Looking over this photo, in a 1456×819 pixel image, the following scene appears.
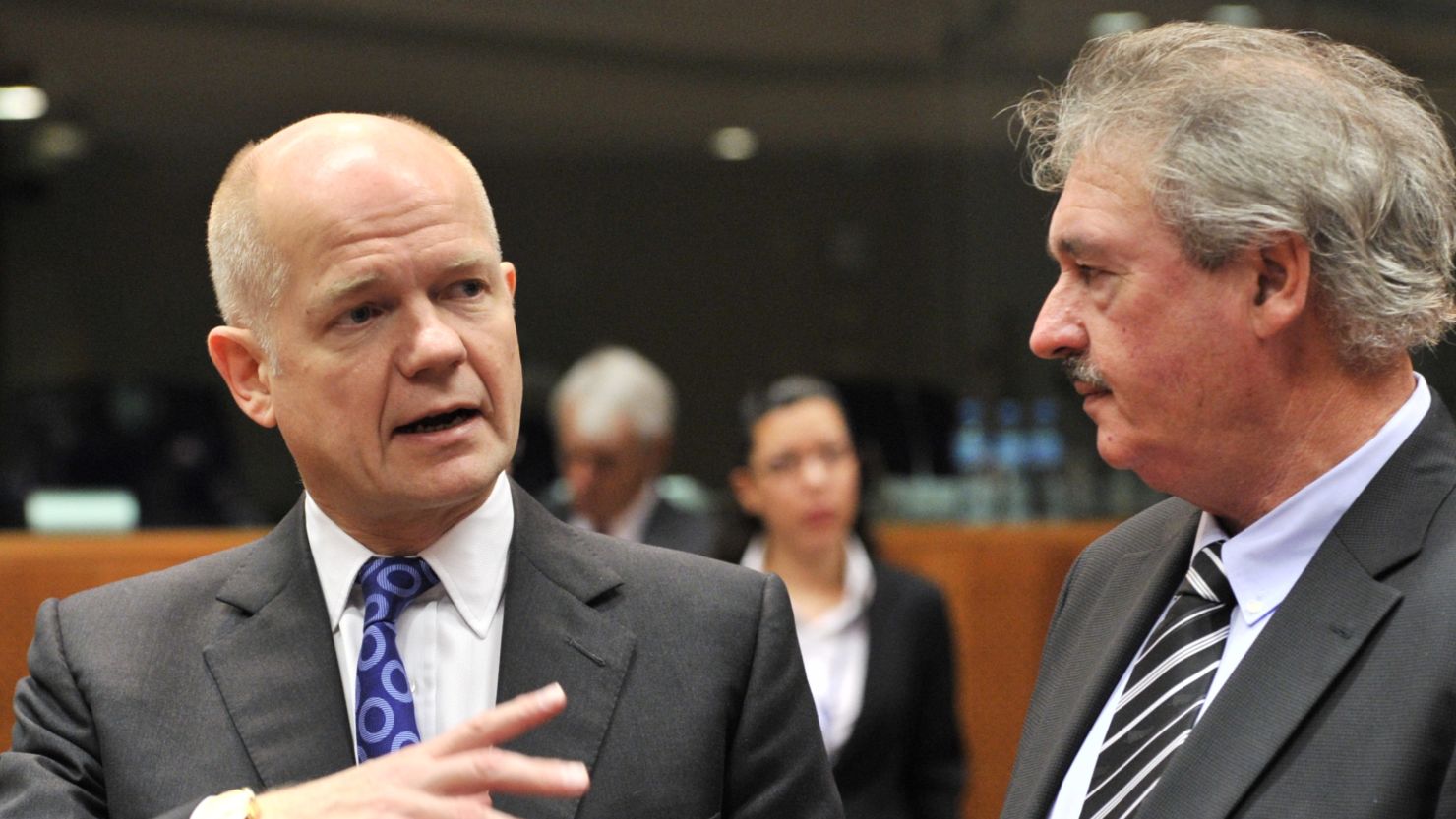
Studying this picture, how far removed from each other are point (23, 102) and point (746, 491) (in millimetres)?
3680

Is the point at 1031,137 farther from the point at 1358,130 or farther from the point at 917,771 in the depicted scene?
the point at 917,771

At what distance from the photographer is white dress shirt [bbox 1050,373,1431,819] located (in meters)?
1.64

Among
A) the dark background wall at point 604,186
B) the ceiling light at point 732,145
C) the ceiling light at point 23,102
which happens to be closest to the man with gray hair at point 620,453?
the dark background wall at point 604,186

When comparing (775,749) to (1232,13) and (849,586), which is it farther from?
(1232,13)

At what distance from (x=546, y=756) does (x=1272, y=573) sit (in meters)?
0.79

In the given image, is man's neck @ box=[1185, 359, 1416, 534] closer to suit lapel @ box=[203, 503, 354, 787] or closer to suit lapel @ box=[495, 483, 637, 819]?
suit lapel @ box=[495, 483, 637, 819]

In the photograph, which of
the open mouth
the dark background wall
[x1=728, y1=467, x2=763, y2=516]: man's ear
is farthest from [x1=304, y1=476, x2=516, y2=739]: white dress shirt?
the dark background wall

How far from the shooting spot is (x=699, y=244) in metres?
6.69

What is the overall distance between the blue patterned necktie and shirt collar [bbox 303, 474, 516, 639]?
0.02 metres

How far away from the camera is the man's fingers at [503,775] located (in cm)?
145

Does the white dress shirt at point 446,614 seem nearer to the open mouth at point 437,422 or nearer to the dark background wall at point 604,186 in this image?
the open mouth at point 437,422

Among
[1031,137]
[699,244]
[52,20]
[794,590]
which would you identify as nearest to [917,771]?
[794,590]

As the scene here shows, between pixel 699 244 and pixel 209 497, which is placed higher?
pixel 699 244

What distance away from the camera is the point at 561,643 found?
1788 mm
